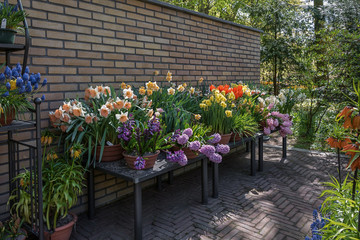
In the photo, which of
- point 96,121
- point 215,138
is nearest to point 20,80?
point 96,121

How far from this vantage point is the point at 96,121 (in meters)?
2.57

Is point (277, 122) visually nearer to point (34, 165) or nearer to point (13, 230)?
point (34, 165)

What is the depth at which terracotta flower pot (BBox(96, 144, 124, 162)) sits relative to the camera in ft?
8.88

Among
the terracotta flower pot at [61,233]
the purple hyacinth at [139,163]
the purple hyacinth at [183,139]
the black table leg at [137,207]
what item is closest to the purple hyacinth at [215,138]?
the purple hyacinth at [183,139]

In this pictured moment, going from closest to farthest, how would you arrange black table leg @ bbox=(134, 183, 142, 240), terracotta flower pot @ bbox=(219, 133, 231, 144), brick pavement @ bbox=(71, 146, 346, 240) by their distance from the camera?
black table leg @ bbox=(134, 183, 142, 240), brick pavement @ bbox=(71, 146, 346, 240), terracotta flower pot @ bbox=(219, 133, 231, 144)

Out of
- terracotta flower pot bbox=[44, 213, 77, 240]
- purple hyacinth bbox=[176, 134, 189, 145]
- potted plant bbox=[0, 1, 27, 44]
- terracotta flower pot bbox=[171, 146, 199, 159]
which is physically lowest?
terracotta flower pot bbox=[44, 213, 77, 240]

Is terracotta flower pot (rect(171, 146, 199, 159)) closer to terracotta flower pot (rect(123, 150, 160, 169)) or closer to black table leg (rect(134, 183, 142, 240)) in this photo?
terracotta flower pot (rect(123, 150, 160, 169))

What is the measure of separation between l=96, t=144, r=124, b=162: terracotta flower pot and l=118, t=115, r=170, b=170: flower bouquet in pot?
4.3 inches

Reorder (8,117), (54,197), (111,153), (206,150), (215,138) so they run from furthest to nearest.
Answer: (215,138) → (206,150) → (111,153) → (54,197) → (8,117)

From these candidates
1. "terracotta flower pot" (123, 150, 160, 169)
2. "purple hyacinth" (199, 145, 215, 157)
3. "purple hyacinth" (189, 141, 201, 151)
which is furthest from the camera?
"purple hyacinth" (199, 145, 215, 157)

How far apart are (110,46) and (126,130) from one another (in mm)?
1230

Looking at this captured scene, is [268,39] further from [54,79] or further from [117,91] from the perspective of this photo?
[54,79]

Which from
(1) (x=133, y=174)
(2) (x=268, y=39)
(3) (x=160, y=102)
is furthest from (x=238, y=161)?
(2) (x=268, y=39)

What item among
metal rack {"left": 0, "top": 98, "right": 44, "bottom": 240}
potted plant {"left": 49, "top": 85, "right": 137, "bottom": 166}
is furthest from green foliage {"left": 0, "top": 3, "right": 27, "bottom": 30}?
potted plant {"left": 49, "top": 85, "right": 137, "bottom": 166}
